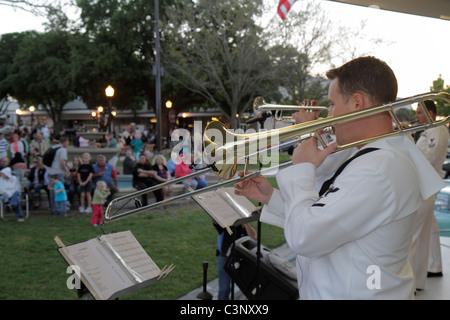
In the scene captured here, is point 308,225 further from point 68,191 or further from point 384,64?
point 68,191

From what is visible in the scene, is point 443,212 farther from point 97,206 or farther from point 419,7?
point 97,206

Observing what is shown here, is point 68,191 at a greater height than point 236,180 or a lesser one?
lesser

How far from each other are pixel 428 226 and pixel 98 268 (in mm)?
3386

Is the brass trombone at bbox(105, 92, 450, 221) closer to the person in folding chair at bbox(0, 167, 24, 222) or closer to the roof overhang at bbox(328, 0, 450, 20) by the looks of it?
the roof overhang at bbox(328, 0, 450, 20)

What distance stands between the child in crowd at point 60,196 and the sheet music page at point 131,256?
20.8ft

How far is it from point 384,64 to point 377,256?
2.35ft

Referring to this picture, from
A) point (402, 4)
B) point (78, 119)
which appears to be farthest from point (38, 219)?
point (78, 119)

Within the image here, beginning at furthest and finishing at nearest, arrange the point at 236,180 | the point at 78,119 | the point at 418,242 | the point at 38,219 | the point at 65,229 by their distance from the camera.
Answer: the point at 78,119
the point at 38,219
the point at 65,229
the point at 418,242
the point at 236,180

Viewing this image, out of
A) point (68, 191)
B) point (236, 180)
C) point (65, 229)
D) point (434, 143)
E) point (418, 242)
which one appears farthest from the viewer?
point (68, 191)

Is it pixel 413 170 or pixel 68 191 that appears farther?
pixel 68 191

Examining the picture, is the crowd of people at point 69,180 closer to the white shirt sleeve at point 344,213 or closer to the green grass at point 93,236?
the green grass at point 93,236

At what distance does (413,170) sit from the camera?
1.31 metres

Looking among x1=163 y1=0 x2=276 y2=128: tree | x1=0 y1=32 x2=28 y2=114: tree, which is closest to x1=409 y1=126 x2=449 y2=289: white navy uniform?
x1=163 y1=0 x2=276 y2=128: tree

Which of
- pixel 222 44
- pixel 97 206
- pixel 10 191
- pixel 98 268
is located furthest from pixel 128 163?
pixel 98 268
